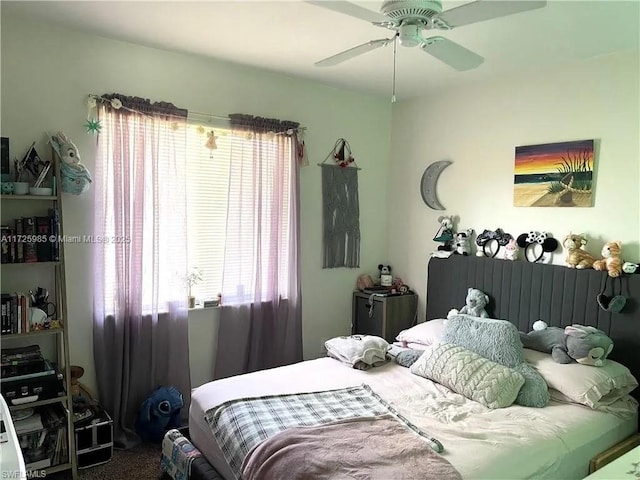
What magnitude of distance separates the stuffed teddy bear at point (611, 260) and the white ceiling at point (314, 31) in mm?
1181

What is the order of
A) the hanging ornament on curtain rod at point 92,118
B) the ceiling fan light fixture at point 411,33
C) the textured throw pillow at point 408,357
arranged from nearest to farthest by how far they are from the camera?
the ceiling fan light fixture at point 411,33
the hanging ornament on curtain rod at point 92,118
the textured throw pillow at point 408,357

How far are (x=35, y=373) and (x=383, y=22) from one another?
248 cm

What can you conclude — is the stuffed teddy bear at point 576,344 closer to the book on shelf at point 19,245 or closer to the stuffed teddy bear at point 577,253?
the stuffed teddy bear at point 577,253

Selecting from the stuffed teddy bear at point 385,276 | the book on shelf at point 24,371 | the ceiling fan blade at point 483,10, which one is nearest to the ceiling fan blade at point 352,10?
the ceiling fan blade at point 483,10

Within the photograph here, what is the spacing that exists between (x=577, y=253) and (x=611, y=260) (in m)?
0.21

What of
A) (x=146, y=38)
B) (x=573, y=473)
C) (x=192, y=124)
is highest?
(x=146, y=38)

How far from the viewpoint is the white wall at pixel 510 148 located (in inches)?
113

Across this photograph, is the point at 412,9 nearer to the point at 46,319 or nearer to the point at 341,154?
the point at 341,154

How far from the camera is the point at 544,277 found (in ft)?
10.3

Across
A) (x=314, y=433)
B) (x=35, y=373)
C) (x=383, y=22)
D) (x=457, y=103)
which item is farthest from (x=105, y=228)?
(x=457, y=103)

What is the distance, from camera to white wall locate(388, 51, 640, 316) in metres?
2.87

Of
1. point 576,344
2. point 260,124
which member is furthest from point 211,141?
point 576,344

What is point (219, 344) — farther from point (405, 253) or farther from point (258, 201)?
point (405, 253)

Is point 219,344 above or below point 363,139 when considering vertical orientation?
below
